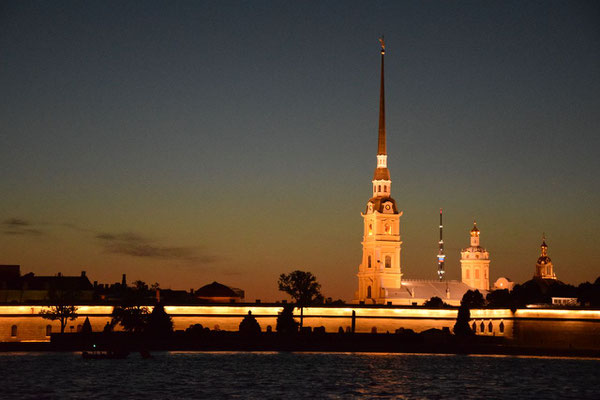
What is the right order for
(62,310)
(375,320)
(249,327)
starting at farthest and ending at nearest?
(375,320) → (249,327) → (62,310)

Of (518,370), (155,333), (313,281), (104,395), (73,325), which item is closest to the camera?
(104,395)

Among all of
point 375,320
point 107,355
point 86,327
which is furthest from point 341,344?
point 107,355

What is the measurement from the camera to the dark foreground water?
76.1 metres

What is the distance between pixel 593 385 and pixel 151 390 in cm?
3715

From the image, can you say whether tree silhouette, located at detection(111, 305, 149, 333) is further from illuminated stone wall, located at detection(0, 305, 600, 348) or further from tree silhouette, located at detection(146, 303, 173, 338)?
illuminated stone wall, located at detection(0, 305, 600, 348)

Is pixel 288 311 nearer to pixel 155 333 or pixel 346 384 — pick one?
pixel 155 333

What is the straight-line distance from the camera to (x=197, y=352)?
124938 millimetres

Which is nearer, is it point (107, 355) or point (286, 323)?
point (107, 355)

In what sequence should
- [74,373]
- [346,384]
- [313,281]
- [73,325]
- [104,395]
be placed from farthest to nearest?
[313,281], [73,325], [74,373], [346,384], [104,395]

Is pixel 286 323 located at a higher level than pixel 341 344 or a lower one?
higher

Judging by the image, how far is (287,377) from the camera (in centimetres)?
8825

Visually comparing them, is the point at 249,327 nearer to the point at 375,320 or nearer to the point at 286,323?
the point at 286,323

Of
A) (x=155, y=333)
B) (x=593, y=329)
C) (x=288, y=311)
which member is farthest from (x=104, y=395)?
(x=593, y=329)

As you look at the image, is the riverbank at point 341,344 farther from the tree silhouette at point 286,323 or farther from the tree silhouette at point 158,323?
the tree silhouette at point 286,323
